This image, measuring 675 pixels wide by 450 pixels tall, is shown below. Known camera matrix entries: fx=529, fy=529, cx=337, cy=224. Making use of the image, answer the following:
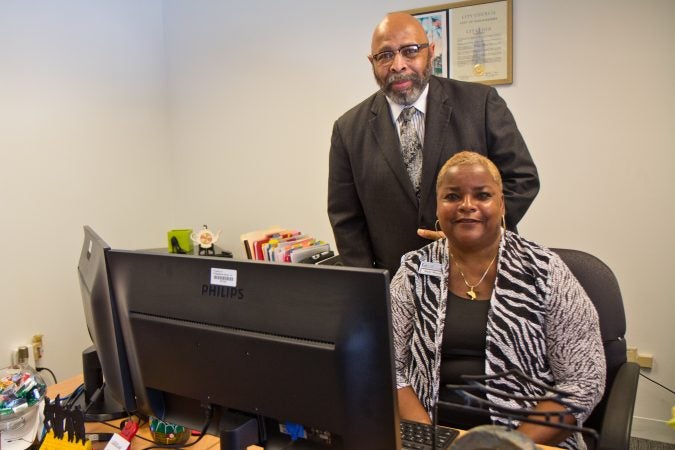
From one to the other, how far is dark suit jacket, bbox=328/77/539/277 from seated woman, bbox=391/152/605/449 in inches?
14.5

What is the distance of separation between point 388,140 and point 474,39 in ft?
3.50

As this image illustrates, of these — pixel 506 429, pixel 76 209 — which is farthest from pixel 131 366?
pixel 76 209

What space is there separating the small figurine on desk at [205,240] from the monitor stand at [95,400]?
5.97 ft

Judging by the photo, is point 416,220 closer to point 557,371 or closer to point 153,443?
point 557,371

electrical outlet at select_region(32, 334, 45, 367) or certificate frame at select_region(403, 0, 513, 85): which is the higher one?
certificate frame at select_region(403, 0, 513, 85)

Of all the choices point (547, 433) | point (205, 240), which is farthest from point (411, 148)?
point (205, 240)

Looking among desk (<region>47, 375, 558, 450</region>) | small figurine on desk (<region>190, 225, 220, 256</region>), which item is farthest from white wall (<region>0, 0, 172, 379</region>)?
desk (<region>47, 375, 558, 450</region>)

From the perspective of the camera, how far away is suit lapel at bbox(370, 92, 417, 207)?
1864 millimetres

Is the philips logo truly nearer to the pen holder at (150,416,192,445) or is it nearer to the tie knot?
the pen holder at (150,416,192,445)

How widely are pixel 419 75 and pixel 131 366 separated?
1.33m

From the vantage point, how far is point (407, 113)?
193 centimetres

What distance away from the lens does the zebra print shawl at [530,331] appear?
4.27 feet

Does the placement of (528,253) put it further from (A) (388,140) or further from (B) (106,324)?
(B) (106,324)

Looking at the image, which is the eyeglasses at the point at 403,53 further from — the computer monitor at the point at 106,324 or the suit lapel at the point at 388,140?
the computer monitor at the point at 106,324
